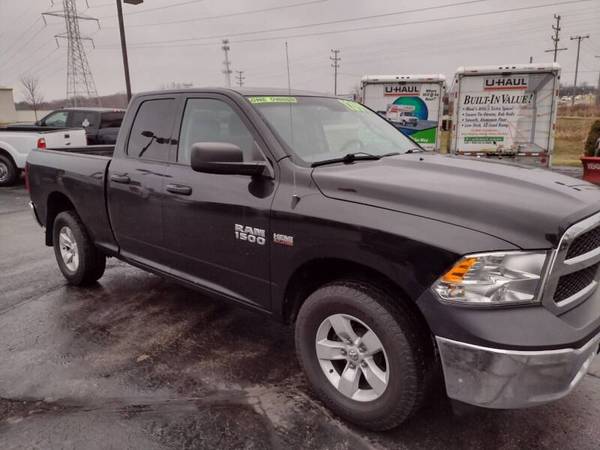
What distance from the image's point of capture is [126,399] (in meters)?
3.00

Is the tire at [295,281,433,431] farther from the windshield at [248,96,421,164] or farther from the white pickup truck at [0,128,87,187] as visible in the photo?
the white pickup truck at [0,128,87,187]

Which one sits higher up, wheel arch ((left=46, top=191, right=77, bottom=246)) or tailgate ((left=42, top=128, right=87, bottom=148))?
tailgate ((left=42, top=128, right=87, bottom=148))

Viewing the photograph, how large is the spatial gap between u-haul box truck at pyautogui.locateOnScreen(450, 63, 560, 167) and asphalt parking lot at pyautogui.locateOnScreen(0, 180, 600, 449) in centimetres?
997

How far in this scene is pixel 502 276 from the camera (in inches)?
83.0

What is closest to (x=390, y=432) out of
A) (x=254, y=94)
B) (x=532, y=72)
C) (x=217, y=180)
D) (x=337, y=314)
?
(x=337, y=314)

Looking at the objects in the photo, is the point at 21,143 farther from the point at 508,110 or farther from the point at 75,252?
the point at 508,110

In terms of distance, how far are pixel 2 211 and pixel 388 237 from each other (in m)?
9.56

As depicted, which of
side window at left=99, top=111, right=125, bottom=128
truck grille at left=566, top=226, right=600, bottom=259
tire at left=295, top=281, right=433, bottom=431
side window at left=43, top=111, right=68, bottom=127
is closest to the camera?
truck grille at left=566, top=226, right=600, bottom=259

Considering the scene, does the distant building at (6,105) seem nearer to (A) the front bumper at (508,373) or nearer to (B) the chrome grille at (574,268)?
(A) the front bumper at (508,373)

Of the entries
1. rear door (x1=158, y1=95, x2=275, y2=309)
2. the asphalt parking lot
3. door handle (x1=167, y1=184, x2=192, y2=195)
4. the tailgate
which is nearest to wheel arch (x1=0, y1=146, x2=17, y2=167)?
the tailgate

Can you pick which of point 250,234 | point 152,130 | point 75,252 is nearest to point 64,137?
point 75,252

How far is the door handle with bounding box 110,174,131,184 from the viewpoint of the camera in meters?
3.96

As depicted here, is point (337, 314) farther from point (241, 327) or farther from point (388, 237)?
point (241, 327)

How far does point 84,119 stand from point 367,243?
13.1 meters
